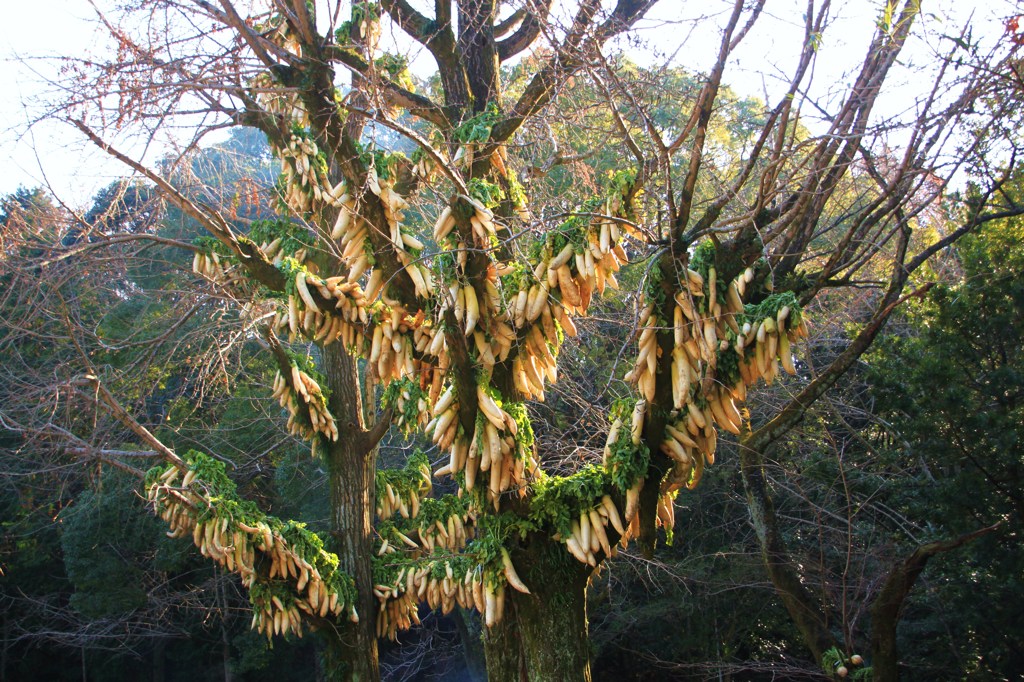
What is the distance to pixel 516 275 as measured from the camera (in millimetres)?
4363

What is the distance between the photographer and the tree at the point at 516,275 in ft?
11.7

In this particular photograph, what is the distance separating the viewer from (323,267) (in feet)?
20.7

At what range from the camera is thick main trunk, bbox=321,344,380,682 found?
19.8 ft

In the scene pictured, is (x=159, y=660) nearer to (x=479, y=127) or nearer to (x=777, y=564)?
(x=777, y=564)

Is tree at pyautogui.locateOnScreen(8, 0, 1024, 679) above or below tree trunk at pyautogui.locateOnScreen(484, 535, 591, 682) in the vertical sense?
above

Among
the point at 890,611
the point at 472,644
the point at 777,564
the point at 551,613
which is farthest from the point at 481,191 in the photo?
the point at 472,644

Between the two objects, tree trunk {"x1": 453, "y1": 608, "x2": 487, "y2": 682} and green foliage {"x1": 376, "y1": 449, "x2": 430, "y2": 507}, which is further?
tree trunk {"x1": 453, "y1": 608, "x2": 487, "y2": 682}

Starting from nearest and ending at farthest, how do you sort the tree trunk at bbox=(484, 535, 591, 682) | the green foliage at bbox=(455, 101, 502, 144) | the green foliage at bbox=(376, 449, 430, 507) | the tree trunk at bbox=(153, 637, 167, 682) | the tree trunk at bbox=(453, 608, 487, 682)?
the tree trunk at bbox=(484, 535, 591, 682)
the green foliage at bbox=(455, 101, 502, 144)
the green foliage at bbox=(376, 449, 430, 507)
the tree trunk at bbox=(453, 608, 487, 682)
the tree trunk at bbox=(153, 637, 167, 682)

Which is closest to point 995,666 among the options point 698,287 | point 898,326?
point 898,326

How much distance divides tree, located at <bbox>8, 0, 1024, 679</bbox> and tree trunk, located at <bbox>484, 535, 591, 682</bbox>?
0.01m

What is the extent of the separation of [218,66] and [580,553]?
10.3ft

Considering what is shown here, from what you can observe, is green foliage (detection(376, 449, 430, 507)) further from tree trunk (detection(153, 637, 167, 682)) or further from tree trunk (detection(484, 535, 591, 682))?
tree trunk (detection(153, 637, 167, 682))

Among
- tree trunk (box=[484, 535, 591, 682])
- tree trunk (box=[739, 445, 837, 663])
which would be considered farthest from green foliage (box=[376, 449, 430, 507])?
tree trunk (box=[739, 445, 837, 663])

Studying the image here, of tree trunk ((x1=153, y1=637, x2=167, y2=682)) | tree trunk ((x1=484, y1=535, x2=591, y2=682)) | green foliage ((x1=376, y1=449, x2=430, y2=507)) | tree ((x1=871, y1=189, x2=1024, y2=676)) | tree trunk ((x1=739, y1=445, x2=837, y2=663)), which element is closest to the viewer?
tree trunk ((x1=484, y1=535, x2=591, y2=682))
